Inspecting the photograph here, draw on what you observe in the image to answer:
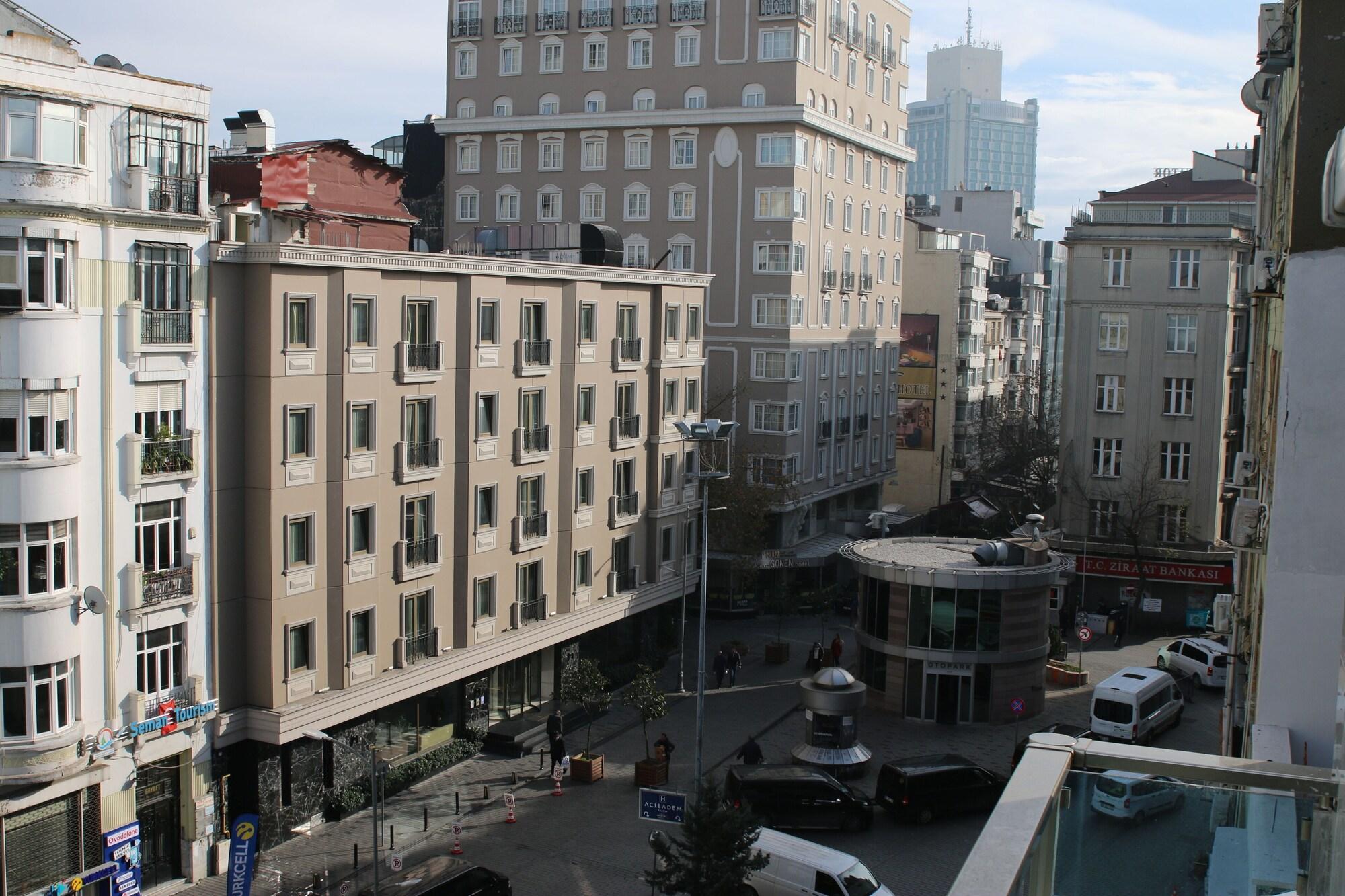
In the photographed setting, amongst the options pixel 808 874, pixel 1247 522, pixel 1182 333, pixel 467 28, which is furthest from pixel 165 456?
pixel 467 28

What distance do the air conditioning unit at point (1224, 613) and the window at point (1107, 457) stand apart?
65.0ft

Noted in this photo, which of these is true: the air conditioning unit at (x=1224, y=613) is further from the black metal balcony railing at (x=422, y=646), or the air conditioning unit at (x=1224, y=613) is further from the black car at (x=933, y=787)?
the black metal balcony railing at (x=422, y=646)

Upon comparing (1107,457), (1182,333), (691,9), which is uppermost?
(691,9)

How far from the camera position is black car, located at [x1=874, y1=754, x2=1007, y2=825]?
33969 mm

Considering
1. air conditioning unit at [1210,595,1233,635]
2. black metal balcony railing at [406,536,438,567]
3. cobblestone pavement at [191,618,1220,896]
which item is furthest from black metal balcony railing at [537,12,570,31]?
air conditioning unit at [1210,595,1233,635]

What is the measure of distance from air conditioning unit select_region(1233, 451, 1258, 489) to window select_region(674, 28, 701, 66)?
44.7 metres

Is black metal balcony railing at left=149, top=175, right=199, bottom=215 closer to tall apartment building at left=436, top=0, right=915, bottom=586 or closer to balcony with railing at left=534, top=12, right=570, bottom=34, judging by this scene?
tall apartment building at left=436, top=0, right=915, bottom=586

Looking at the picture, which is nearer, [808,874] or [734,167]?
[808,874]

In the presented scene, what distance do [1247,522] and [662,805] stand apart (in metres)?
13.4

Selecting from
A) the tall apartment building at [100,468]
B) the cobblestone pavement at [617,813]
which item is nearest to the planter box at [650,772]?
the cobblestone pavement at [617,813]

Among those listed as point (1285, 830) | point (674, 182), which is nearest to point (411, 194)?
point (674, 182)

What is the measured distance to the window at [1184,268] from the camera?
58.9 meters

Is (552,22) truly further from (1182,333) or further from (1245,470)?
(1245,470)

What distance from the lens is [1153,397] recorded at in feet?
196
